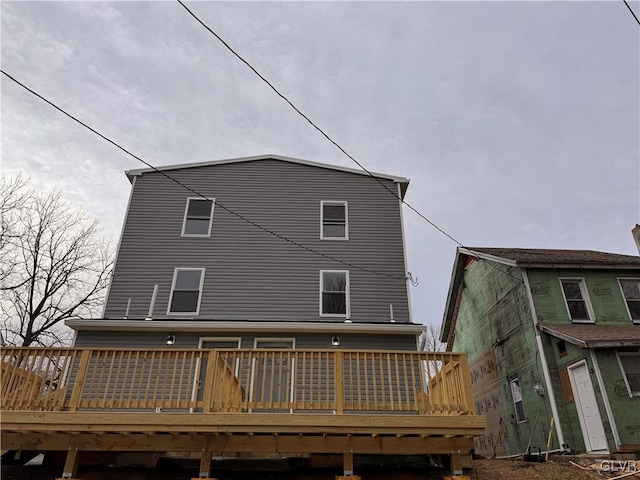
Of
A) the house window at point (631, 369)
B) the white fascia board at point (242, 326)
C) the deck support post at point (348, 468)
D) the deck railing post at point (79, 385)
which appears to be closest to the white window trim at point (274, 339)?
the white fascia board at point (242, 326)

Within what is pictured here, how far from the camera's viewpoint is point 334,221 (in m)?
13.0

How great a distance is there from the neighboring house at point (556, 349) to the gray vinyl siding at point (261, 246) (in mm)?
4674

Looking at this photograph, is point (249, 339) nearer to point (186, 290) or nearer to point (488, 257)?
point (186, 290)

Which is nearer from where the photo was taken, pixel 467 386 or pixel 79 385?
pixel 79 385

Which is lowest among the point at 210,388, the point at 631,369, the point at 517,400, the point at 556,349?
the point at 210,388

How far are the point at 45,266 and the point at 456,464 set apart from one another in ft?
65.4

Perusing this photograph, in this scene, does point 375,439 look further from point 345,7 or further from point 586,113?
point 586,113

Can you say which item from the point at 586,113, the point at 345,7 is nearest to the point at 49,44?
the point at 345,7

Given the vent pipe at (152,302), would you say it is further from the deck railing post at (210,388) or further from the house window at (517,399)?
the house window at (517,399)

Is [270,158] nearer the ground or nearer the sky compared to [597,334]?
nearer the sky

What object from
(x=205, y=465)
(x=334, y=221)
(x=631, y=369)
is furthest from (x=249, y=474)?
(x=631, y=369)

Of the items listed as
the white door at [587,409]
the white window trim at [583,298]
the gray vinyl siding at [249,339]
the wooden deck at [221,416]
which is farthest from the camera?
the white window trim at [583,298]

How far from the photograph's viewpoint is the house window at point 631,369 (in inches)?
428

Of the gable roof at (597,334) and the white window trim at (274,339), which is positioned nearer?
the white window trim at (274,339)
